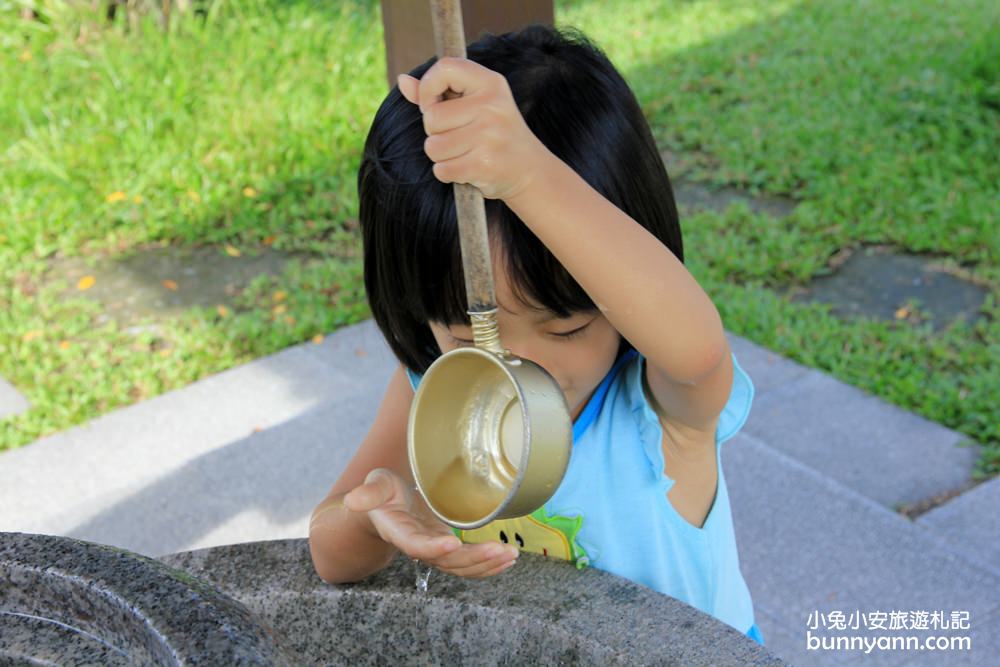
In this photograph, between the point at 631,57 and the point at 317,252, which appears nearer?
the point at 317,252

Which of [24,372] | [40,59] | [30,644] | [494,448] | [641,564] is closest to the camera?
[30,644]

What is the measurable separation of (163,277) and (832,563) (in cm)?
252

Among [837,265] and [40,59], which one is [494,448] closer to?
[837,265]

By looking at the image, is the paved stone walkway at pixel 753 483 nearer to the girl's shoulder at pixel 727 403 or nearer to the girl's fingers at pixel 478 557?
the girl's shoulder at pixel 727 403

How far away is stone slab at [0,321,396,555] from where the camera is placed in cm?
264

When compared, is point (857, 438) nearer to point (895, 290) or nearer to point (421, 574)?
point (895, 290)

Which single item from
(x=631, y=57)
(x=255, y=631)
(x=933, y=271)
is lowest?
(x=933, y=271)

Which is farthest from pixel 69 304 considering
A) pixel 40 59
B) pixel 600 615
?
pixel 600 615

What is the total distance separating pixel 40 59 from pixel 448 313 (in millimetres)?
4478

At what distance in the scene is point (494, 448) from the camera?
1311 millimetres

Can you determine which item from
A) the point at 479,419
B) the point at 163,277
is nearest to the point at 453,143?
the point at 479,419

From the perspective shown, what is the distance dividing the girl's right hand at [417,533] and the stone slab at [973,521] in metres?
1.42

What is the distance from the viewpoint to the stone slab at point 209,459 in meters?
2.64

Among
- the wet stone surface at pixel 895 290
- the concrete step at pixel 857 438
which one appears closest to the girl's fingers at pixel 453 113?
the concrete step at pixel 857 438
